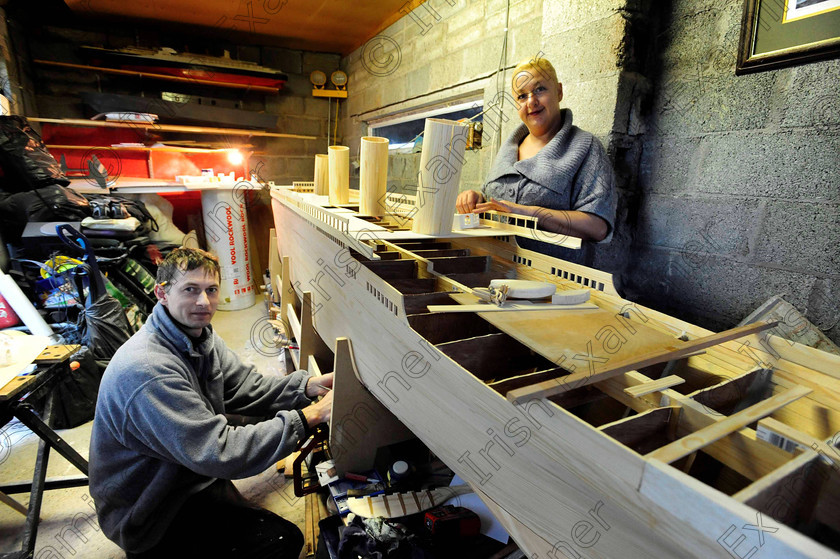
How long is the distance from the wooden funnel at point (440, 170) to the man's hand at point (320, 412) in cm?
90

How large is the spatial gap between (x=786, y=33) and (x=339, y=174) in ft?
7.14

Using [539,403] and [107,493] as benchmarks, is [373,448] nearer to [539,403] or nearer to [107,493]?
[107,493]

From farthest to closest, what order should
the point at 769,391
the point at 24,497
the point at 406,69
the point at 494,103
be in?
the point at 406,69 < the point at 494,103 < the point at 24,497 < the point at 769,391

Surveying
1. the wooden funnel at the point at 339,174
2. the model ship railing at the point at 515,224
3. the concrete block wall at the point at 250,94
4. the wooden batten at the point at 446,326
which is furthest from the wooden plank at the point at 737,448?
the concrete block wall at the point at 250,94

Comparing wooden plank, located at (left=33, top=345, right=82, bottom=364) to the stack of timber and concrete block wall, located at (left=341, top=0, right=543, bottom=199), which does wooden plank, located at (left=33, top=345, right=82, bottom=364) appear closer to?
the stack of timber

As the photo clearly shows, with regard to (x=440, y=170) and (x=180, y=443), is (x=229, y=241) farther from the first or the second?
(x=440, y=170)

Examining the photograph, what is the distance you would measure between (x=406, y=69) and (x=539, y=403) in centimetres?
444

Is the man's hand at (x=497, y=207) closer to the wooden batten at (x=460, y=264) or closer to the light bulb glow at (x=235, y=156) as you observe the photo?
the wooden batten at (x=460, y=264)

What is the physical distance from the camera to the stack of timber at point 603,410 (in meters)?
0.66

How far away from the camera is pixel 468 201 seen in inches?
72.2

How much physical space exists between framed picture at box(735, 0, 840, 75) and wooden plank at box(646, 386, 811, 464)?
4.74ft

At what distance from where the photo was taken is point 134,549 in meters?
1.55

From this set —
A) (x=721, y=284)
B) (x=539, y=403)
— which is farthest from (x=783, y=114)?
(x=539, y=403)

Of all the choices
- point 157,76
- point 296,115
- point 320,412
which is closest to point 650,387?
point 320,412
